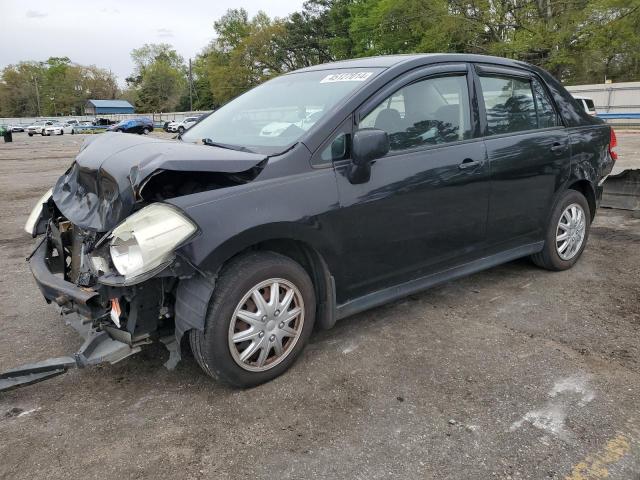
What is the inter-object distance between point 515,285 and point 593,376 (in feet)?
4.91

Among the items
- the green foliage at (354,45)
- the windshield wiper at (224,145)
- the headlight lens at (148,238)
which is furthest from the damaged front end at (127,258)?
the green foliage at (354,45)

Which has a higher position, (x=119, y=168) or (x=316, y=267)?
(x=119, y=168)

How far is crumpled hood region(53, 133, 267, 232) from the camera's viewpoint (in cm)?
255

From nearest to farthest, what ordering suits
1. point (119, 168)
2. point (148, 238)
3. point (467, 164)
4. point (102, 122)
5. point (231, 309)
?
1. point (148, 238)
2. point (231, 309)
3. point (119, 168)
4. point (467, 164)
5. point (102, 122)

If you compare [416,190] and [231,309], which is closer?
[231,309]

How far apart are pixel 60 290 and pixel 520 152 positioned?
3289 mm

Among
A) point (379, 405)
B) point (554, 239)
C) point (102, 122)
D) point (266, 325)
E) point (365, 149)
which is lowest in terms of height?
point (379, 405)

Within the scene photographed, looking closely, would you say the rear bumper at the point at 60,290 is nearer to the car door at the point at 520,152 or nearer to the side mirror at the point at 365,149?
the side mirror at the point at 365,149

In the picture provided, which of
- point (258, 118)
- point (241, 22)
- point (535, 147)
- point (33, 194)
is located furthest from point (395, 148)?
point (241, 22)

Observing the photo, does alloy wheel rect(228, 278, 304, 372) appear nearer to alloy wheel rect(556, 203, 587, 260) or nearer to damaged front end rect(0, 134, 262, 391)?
damaged front end rect(0, 134, 262, 391)

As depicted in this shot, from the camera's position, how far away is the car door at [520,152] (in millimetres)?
3852

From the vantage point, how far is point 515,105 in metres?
4.12

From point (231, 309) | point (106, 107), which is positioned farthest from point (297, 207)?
point (106, 107)

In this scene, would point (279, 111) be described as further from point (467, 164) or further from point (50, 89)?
point (50, 89)
